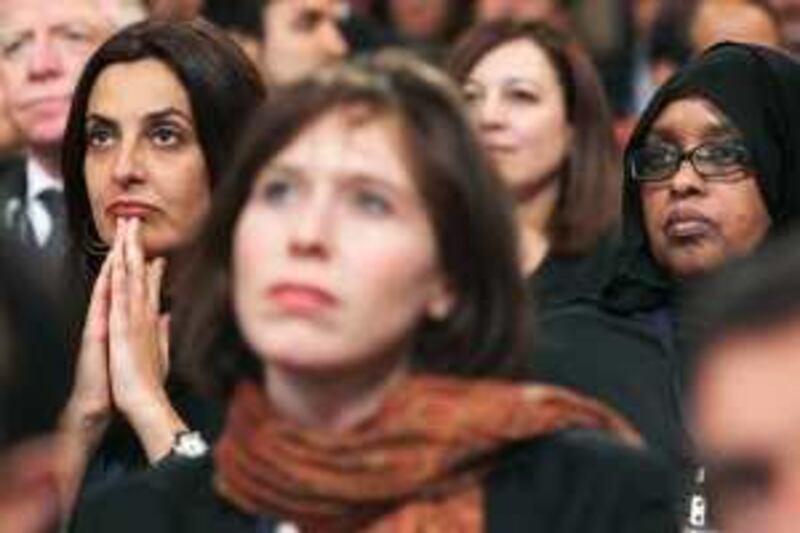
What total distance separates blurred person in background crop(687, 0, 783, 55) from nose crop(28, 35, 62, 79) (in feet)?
7.69

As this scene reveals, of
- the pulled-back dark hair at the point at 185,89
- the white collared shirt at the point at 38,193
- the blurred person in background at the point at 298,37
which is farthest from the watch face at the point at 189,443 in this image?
the blurred person in background at the point at 298,37

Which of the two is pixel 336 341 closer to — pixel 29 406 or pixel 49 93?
pixel 29 406

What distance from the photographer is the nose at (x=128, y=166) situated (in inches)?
212

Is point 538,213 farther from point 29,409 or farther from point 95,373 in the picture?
point 29,409

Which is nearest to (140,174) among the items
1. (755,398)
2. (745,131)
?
(745,131)

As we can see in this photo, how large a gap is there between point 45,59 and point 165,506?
3.28 m

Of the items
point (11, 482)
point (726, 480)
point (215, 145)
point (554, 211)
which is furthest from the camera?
point (554, 211)

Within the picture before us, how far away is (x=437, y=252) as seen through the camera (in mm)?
3705

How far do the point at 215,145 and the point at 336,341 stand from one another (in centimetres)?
184

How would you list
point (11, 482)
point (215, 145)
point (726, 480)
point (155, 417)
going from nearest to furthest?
point (11, 482) < point (726, 480) < point (155, 417) < point (215, 145)

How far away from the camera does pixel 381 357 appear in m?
3.68

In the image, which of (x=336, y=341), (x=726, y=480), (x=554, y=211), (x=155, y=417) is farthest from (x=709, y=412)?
(x=554, y=211)

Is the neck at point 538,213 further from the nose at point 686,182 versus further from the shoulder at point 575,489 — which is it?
the shoulder at point 575,489

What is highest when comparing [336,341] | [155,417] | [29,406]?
[29,406]
